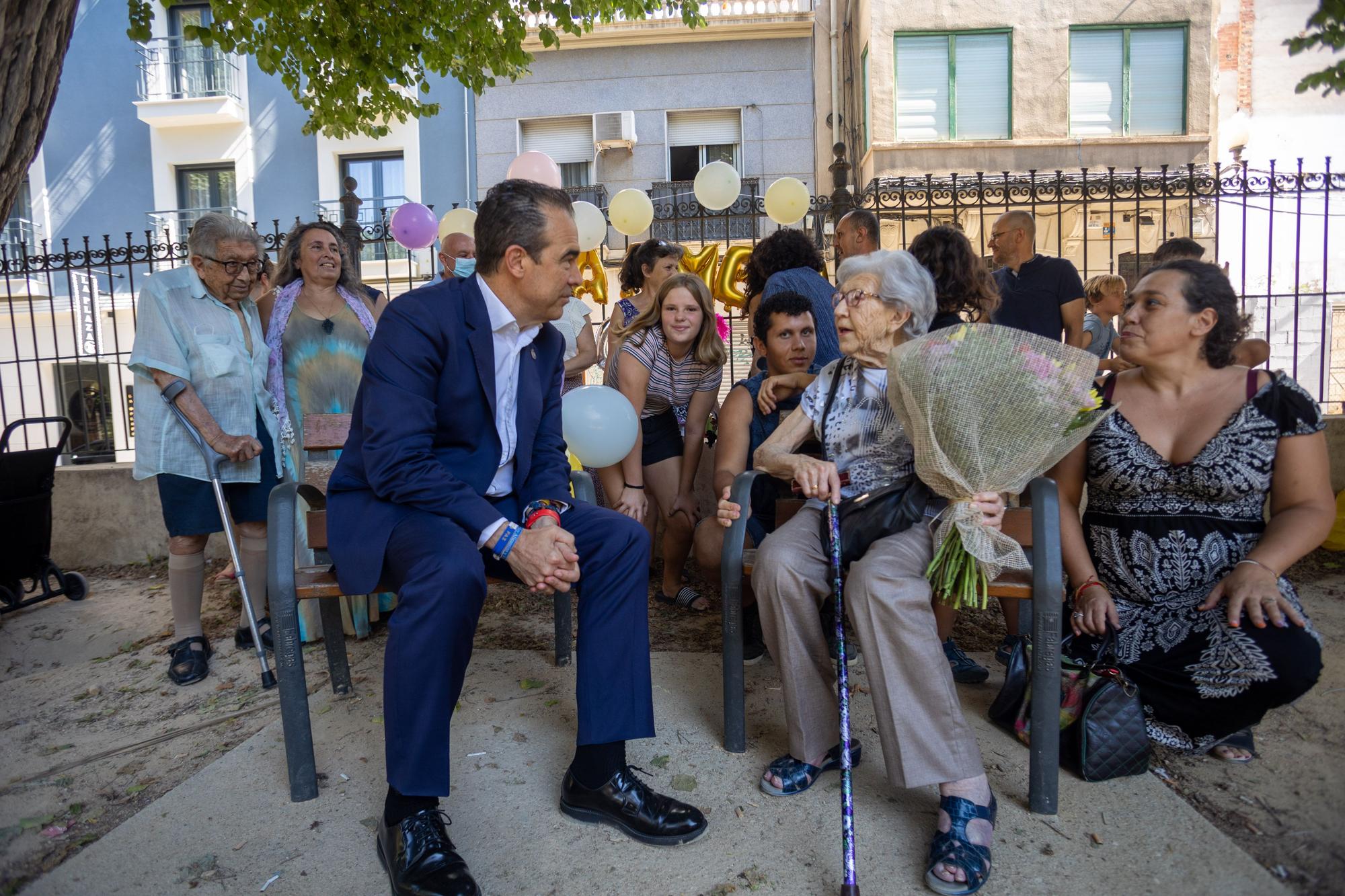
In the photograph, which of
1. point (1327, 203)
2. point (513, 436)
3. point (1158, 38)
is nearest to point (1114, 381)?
point (513, 436)

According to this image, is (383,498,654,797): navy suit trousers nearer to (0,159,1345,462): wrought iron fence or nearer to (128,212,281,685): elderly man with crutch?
(128,212,281,685): elderly man with crutch

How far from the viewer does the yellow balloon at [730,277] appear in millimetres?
5797

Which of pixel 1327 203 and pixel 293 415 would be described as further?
pixel 1327 203

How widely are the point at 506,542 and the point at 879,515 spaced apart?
1075 mm

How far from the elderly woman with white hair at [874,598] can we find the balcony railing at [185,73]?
1650cm

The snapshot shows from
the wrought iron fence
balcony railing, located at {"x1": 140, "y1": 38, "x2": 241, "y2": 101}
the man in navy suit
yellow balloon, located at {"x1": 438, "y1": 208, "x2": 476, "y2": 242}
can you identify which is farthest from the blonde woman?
balcony railing, located at {"x1": 140, "y1": 38, "x2": 241, "y2": 101}

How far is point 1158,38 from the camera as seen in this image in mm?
13023

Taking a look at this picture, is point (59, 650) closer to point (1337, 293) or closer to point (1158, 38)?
point (1337, 293)

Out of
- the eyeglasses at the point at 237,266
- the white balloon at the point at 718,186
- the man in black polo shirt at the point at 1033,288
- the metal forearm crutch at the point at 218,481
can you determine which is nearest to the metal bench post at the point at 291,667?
the metal forearm crutch at the point at 218,481

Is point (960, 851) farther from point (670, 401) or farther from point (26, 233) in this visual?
point (26, 233)

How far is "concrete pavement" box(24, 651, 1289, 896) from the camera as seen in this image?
83.0 inches

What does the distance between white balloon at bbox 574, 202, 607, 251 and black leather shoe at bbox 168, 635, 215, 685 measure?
358 cm

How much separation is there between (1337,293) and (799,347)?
513cm

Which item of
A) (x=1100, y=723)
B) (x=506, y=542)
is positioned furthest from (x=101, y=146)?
(x=1100, y=723)
